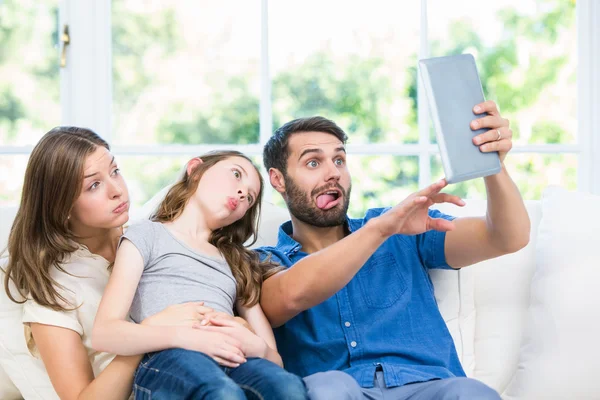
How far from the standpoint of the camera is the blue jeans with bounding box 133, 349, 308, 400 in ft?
4.33

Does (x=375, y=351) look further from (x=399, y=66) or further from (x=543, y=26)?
(x=543, y=26)

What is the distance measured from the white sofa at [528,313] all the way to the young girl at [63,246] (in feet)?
0.55

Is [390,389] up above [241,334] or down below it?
below

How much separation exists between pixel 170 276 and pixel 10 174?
1.43 metres

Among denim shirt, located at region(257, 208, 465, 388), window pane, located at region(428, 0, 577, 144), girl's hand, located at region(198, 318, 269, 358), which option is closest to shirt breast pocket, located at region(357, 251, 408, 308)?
denim shirt, located at region(257, 208, 465, 388)

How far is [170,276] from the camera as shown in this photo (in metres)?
1.62

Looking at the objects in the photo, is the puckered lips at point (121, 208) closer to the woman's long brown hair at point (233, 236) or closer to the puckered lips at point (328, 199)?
the woman's long brown hair at point (233, 236)

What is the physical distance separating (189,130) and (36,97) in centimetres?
58

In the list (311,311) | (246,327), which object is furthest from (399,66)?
(246,327)

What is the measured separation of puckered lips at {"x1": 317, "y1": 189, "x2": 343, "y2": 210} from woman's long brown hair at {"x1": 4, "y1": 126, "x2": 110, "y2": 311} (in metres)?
0.57

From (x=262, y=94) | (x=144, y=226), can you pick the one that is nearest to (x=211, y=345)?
(x=144, y=226)

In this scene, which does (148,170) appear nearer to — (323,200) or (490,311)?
(323,200)

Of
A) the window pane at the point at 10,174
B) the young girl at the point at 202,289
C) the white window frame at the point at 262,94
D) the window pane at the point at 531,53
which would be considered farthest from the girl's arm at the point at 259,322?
the window pane at the point at 531,53

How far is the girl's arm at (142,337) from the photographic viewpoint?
4.75ft
